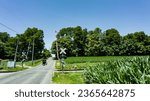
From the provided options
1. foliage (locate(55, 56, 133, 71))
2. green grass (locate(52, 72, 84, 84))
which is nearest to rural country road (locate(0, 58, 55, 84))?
green grass (locate(52, 72, 84, 84))

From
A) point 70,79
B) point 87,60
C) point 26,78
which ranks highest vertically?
point 87,60

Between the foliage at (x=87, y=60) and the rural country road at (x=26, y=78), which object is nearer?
the foliage at (x=87, y=60)

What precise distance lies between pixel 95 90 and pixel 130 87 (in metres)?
0.78

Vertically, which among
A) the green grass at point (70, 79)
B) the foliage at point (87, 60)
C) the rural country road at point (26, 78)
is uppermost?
the foliage at point (87, 60)

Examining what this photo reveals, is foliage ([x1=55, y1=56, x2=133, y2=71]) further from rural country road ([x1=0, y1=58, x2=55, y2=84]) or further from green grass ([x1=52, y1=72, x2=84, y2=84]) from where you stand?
rural country road ([x1=0, y1=58, x2=55, y2=84])

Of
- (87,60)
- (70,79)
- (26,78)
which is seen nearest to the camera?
(70,79)

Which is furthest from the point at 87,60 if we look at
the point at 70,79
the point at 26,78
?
the point at 70,79

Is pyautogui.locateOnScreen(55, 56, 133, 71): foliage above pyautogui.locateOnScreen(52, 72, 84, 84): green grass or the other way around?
above

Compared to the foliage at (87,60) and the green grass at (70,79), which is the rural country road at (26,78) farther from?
the foliage at (87,60)

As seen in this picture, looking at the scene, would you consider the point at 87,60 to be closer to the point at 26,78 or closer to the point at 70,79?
the point at 26,78

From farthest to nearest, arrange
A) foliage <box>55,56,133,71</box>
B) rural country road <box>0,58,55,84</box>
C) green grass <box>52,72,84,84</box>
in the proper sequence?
rural country road <box>0,58,55,84</box>, green grass <box>52,72,84,84</box>, foliage <box>55,56,133,71</box>

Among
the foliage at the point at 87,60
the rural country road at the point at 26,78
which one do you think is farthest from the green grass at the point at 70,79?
the rural country road at the point at 26,78

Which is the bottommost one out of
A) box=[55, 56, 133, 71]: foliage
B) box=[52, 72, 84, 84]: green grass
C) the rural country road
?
the rural country road

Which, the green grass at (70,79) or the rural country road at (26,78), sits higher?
the green grass at (70,79)
